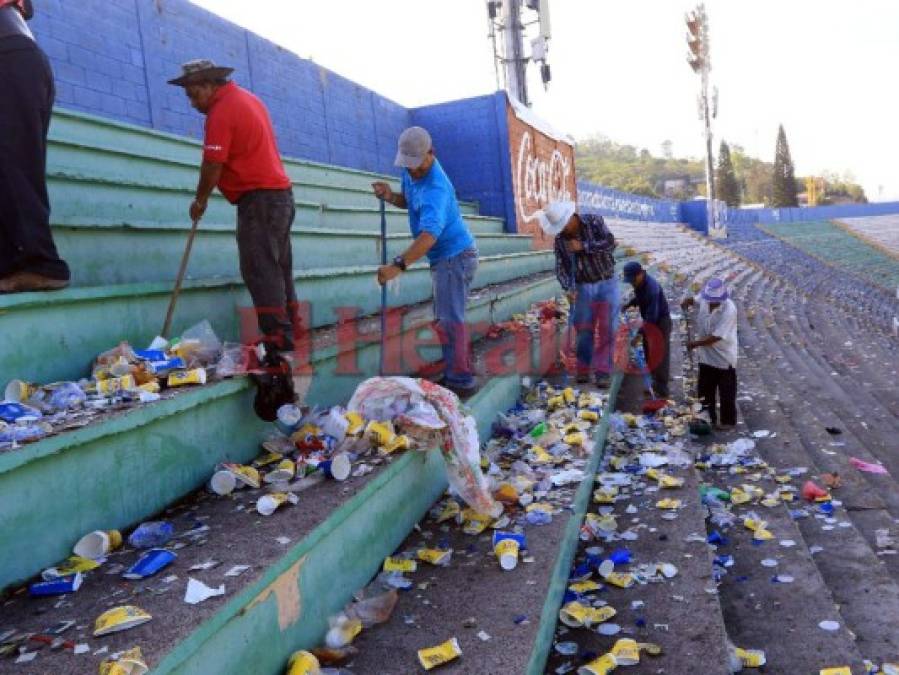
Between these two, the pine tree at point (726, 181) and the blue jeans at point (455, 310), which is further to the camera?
the pine tree at point (726, 181)

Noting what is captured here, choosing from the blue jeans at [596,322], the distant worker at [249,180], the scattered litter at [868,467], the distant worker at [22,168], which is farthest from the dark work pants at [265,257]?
the scattered litter at [868,467]

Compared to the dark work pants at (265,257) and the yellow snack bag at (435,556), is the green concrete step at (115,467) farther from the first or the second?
the yellow snack bag at (435,556)

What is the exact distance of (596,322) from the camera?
5.91 metres

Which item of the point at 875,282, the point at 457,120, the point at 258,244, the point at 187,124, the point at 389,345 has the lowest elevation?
the point at 875,282

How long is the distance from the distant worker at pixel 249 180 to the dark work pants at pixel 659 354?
154 inches

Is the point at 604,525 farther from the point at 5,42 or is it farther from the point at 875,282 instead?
the point at 875,282

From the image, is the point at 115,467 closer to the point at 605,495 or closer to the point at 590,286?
the point at 605,495

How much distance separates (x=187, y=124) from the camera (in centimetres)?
652

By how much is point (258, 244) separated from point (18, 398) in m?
1.44

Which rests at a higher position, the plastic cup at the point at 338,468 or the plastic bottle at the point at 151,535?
the plastic cup at the point at 338,468

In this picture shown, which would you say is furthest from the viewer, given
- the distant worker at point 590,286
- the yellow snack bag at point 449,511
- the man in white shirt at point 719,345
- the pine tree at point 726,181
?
the pine tree at point 726,181

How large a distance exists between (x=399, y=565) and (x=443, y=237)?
2.16 metres

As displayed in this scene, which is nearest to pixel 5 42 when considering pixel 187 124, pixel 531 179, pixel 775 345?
pixel 187 124

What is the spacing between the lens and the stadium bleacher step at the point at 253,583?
1688 mm
